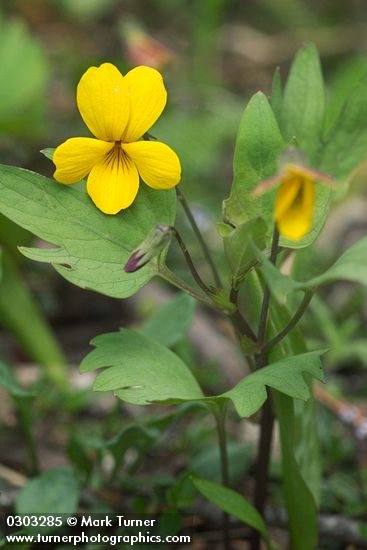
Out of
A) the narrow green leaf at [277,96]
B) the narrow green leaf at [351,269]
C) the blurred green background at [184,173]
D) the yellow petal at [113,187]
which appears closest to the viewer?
the narrow green leaf at [351,269]

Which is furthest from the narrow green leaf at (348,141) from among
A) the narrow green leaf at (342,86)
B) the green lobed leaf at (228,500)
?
the green lobed leaf at (228,500)

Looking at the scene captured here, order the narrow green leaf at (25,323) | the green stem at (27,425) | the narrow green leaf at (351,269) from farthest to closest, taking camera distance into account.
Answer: the narrow green leaf at (25,323) < the green stem at (27,425) < the narrow green leaf at (351,269)

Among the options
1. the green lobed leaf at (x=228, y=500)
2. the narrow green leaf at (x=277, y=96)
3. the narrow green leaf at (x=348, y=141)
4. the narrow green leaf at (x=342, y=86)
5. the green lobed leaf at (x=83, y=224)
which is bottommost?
the green lobed leaf at (x=228, y=500)

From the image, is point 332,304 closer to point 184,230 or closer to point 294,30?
point 184,230

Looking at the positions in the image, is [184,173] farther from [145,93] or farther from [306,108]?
[145,93]

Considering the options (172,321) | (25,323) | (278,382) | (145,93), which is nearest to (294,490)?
(278,382)

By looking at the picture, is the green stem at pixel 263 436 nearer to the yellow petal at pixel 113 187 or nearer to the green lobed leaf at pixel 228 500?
the green lobed leaf at pixel 228 500

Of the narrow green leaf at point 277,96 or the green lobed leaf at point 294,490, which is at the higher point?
the narrow green leaf at point 277,96

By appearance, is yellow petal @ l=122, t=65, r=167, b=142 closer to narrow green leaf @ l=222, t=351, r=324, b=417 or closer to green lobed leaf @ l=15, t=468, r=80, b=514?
narrow green leaf @ l=222, t=351, r=324, b=417
